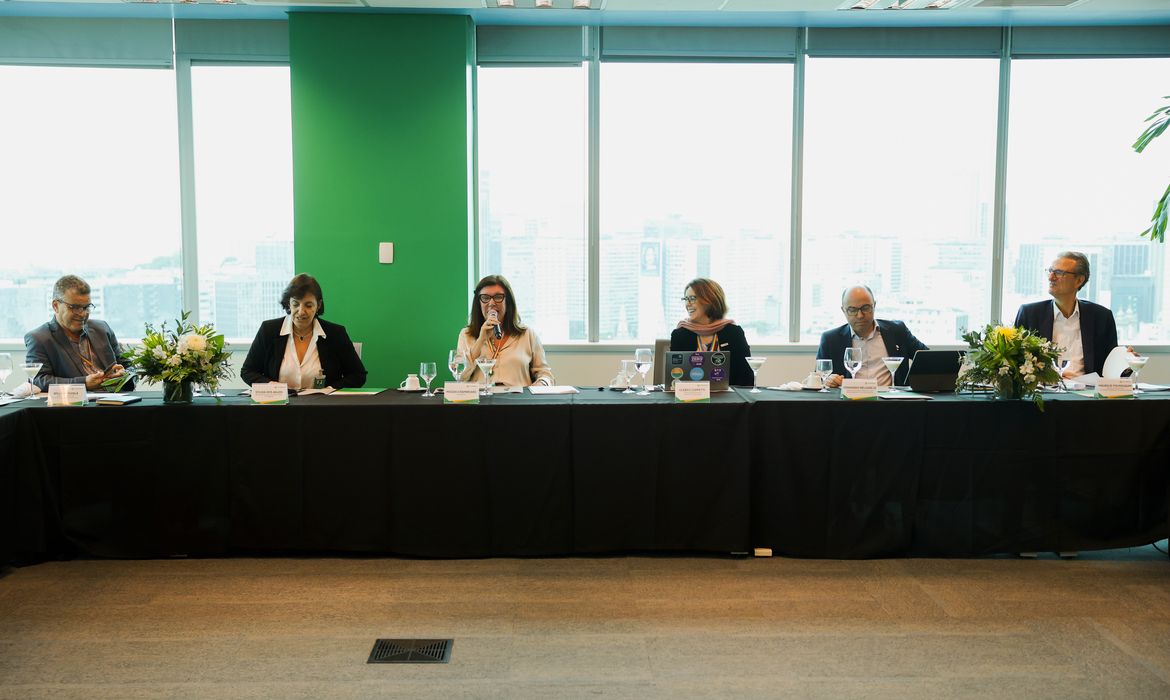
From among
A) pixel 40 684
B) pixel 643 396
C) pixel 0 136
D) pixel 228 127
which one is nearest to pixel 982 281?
pixel 643 396

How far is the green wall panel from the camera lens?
223 inches

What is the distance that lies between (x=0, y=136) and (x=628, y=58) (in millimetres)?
4987

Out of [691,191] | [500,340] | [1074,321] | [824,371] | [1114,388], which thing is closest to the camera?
[1114,388]

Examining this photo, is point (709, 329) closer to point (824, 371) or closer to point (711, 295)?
point (711, 295)

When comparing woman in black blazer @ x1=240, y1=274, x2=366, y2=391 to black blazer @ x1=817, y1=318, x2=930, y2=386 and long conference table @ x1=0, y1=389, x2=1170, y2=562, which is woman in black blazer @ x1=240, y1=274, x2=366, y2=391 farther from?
black blazer @ x1=817, y1=318, x2=930, y2=386

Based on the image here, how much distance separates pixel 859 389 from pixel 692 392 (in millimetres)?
776

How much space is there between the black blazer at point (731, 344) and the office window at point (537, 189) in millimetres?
2099

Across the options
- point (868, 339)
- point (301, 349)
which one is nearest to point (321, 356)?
point (301, 349)

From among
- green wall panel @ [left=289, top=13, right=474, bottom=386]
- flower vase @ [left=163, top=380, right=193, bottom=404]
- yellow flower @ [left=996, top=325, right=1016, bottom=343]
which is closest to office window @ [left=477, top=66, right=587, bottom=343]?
green wall panel @ [left=289, top=13, right=474, bottom=386]

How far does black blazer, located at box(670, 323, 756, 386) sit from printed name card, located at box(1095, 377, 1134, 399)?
1.65 metres

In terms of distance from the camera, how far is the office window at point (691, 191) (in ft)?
21.1

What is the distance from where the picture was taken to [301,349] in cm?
448

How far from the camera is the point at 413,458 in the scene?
3668mm

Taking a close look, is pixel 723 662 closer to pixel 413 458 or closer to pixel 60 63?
pixel 413 458
